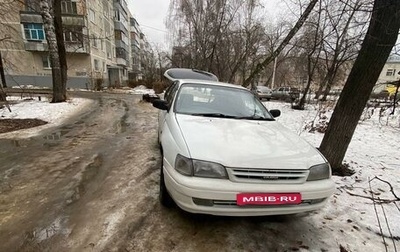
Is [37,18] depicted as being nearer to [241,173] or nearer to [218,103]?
[218,103]

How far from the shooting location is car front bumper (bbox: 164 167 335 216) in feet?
7.13

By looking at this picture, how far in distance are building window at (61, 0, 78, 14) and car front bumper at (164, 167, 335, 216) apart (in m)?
29.7

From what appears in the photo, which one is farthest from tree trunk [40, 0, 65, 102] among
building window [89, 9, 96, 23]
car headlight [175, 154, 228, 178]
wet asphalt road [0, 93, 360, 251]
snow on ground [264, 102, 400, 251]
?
building window [89, 9, 96, 23]

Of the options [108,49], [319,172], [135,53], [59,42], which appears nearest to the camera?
[319,172]

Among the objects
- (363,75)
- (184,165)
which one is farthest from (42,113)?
(363,75)

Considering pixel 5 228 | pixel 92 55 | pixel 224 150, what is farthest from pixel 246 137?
pixel 92 55

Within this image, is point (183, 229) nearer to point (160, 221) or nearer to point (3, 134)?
point (160, 221)

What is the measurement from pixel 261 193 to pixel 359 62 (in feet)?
8.63

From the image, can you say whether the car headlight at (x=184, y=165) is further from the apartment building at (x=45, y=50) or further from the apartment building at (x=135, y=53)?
the apartment building at (x=135, y=53)

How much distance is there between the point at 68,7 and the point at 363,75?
98.1 ft

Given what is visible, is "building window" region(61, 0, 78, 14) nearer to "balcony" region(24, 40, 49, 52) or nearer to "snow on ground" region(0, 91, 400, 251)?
"balcony" region(24, 40, 49, 52)

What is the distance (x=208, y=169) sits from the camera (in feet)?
7.33

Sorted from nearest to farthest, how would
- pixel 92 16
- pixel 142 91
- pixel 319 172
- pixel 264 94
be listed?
pixel 319 172 < pixel 264 94 < pixel 142 91 < pixel 92 16

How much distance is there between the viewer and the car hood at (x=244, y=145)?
2289 mm
